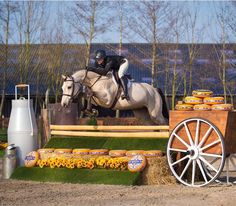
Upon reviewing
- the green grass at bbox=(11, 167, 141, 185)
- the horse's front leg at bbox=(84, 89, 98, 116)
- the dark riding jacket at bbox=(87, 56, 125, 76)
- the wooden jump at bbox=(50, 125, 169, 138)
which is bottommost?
the green grass at bbox=(11, 167, 141, 185)

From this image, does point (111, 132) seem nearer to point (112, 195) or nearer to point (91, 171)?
point (91, 171)

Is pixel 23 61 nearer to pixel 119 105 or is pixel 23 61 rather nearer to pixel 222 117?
pixel 119 105

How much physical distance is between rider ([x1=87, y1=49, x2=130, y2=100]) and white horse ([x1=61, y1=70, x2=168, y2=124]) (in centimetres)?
13

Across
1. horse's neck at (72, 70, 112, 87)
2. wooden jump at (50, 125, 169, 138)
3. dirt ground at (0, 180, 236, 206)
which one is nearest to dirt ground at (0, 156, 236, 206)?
dirt ground at (0, 180, 236, 206)

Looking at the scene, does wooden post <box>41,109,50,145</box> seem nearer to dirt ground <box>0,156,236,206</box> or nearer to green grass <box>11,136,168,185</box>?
green grass <box>11,136,168,185</box>

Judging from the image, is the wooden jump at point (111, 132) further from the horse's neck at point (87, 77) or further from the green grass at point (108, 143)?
the horse's neck at point (87, 77)

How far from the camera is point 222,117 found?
9867mm

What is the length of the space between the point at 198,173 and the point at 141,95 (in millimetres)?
3219

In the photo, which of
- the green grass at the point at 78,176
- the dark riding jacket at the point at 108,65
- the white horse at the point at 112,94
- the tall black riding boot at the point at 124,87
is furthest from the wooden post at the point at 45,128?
the green grass at the point at 78,176

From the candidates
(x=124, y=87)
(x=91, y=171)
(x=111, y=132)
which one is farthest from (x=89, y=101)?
(x=91, y=171)

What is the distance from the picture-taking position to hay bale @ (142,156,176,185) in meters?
10.2

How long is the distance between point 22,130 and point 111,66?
2412 millimetres

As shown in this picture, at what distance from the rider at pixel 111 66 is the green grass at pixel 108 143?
188 centimetres

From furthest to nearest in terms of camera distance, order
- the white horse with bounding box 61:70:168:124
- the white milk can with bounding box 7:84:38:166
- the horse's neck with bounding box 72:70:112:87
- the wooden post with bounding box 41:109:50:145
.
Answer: the wooden post with bounding box 41:109:50:145 < the horse's neck with bounding box 72:70:112:87 < the white horse with bounding box 61:70:168:124 < the white milk can with bounding box 7:84:38:166
